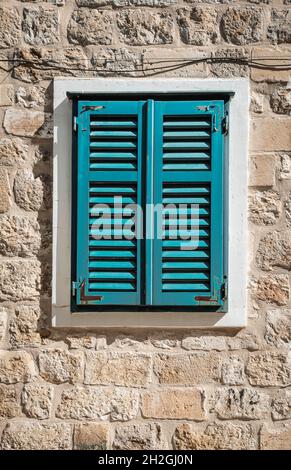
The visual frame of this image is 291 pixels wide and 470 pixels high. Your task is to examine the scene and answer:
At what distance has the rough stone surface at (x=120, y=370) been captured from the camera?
13.5 ft

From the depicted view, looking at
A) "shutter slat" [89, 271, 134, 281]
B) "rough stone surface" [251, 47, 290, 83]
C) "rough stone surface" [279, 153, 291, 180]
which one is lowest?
"shutter slat" [89, 271, 134, 281]

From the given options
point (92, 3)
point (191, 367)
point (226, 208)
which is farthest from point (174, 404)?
point (92, 3)

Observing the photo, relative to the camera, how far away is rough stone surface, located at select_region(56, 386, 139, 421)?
4.09 metres

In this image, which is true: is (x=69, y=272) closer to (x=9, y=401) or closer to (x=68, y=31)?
(x=9, y=401)

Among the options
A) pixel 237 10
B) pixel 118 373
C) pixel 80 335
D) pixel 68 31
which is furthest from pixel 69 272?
pixel 237 10

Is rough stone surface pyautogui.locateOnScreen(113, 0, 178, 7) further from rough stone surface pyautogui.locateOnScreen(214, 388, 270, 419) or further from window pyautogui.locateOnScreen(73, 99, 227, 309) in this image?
rough stone surface pyautogui.locateOnScreen(214, 388, 270, 419)

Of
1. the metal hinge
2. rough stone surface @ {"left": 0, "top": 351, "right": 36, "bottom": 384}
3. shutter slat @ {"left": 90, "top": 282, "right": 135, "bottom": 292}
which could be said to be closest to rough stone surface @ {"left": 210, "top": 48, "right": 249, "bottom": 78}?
shutter slat @ {"left": 90, "top": 282, "right": 135, "bottom": 292}

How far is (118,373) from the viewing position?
4.11 m

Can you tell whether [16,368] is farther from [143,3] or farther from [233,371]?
[143,3]

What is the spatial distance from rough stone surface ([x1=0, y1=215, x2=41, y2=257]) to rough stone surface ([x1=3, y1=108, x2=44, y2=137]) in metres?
0.47

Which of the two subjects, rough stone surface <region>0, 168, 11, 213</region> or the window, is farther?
rough stone surface <region>0, 168, 11, 213</region>

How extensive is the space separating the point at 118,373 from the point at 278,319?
0.90m

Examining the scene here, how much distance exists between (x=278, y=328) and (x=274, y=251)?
412 mm

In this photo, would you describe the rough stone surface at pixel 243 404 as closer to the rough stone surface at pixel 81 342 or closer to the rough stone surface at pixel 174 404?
the rough stone surface at pixel 174 404
